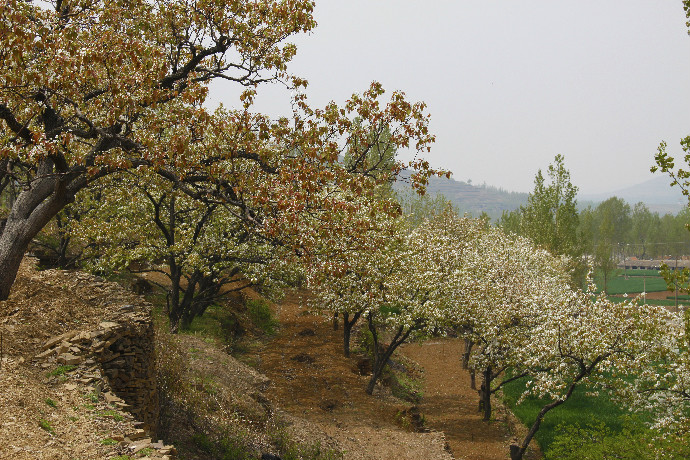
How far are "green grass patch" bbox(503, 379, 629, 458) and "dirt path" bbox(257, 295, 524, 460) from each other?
5.05 ft

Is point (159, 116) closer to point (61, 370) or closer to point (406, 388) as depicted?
point (61, 370)

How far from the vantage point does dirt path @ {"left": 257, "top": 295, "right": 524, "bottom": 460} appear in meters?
18.0

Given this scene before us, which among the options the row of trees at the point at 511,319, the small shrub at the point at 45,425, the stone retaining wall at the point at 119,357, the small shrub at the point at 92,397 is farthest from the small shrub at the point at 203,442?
the small shrub at the point at 45,425

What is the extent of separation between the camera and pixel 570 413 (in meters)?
21.7

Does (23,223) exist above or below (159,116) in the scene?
below

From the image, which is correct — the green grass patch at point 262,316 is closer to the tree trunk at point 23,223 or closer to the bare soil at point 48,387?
the bare soil at point 48,387

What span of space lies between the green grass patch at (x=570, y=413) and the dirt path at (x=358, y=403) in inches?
60.6

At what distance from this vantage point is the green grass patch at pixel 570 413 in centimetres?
2034

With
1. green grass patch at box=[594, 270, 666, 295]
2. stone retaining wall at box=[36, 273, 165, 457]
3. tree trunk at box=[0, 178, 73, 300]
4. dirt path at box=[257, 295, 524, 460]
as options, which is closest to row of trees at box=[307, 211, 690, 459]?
dirt path at box=[257, 295, 524, 460]

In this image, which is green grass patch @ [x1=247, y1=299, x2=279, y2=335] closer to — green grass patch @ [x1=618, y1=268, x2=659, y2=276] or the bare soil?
the bare soil

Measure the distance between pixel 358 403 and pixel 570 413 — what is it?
9.58 meters

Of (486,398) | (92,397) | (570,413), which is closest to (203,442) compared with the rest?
(92,397)

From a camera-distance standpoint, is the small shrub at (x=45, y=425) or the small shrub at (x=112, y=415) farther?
the small shrub at (x=112, y=415)

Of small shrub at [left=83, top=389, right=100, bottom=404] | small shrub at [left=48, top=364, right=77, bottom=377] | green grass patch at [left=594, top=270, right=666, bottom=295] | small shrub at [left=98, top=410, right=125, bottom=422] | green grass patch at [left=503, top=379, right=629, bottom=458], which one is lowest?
green grass patch at [left=503, top=379, right=629, bottom=458]
